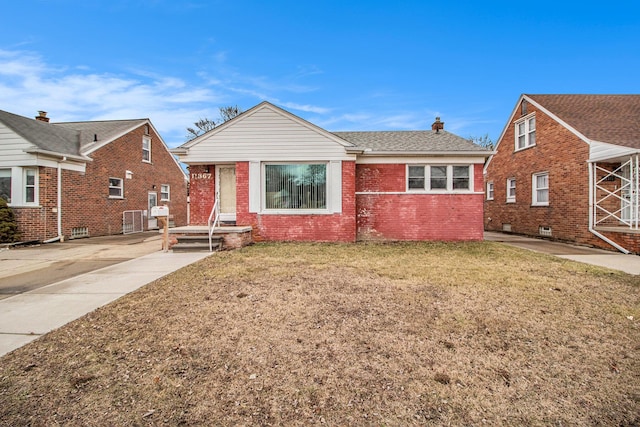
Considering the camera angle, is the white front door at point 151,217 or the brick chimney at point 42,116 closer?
the brick chimney at point 42,116

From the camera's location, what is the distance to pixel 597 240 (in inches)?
411

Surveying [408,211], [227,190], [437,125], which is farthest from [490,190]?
[227,190]

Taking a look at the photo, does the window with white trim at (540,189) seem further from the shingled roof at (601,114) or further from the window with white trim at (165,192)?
the window with white trim at (165,192)

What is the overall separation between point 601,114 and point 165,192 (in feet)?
76.2

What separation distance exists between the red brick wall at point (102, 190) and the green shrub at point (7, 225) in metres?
0.25

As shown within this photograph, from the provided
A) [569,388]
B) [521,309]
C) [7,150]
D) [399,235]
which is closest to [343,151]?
[399,235]

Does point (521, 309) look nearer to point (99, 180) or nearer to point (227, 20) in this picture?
point (227, 20)

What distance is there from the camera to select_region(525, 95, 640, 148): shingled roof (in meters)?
10.7

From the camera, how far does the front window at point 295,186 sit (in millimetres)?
10617

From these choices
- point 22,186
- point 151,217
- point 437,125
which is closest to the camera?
point 22,186

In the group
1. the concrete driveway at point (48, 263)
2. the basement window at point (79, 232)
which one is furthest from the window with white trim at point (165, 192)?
the concrete driveway at point (48, 263)

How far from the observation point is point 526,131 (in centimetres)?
1431

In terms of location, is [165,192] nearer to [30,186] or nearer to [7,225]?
[30,186]

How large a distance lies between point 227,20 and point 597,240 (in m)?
17.6
